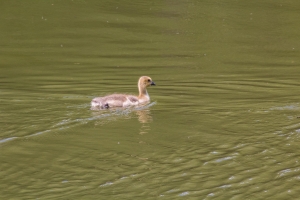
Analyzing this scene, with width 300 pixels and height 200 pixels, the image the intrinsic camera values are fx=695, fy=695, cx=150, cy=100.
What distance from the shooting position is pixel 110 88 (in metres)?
13.7

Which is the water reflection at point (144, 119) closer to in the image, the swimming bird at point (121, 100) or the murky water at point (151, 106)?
the murky water at point (151, 106)

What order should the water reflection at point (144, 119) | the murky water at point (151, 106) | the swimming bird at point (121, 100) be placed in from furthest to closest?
the swimming bird at point (121, 100) → the water reflection at point (144, 119) → the murky water at point (151, 106)

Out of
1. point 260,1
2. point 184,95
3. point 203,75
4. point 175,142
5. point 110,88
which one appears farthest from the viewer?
point 260,1

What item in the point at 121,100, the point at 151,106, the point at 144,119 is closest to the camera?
the point at 144,119

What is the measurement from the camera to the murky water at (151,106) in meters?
8.22

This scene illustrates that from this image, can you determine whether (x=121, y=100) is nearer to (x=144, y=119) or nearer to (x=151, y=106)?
(x=151, y=106)

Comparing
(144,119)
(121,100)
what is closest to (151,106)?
(121,100)

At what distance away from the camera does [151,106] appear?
12234 millimetres

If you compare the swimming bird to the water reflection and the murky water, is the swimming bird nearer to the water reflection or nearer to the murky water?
the murky water

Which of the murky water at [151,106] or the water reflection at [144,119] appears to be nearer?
the murky water at [151,106]

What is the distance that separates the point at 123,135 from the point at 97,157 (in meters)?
1.10

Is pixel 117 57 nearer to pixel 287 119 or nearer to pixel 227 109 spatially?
pixel 227 109

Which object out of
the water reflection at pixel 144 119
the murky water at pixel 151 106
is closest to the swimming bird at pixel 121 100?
the murky water at pixel 151 106

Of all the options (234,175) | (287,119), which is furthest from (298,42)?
(234,175)
